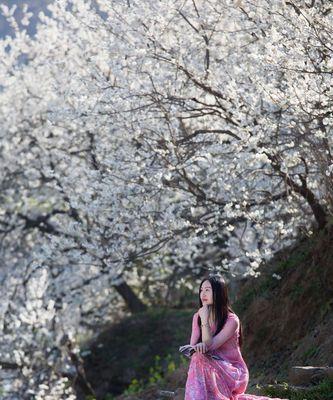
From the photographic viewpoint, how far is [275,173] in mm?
11570

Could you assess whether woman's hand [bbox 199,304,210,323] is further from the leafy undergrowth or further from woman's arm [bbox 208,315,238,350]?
the leafy undergrowth

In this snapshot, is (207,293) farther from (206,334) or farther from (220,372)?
(220,372)

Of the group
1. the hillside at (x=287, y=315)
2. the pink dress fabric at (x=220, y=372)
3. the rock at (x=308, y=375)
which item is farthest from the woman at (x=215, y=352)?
the hillside at (x=287, y=315)

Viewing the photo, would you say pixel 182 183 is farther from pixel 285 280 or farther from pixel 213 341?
pixel 213 341

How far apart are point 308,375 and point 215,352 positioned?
1.91 meters

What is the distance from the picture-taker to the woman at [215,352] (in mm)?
6941

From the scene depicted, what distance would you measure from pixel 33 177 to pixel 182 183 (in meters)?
9.44

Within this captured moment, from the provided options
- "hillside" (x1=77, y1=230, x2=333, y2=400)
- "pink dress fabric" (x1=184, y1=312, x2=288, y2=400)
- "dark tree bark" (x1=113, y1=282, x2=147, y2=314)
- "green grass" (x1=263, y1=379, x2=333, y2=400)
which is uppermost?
"dark tree bark" (x1=113, y1=282, x2=147, y2=314)

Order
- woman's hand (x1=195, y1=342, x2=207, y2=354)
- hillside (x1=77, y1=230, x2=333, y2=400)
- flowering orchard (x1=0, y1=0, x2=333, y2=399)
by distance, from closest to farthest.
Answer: woman's hand (x1=195, y1=342, x2=207, y2=354) < flowering orchard (x1=0, y1=0, x2=333, y2=399) < hillside (x1=77, y1=230, x2=333, y2=400)

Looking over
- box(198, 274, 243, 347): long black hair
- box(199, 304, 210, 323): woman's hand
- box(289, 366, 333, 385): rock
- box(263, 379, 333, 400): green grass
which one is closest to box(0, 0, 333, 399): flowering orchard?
box(289, 366, 333, 385): rock

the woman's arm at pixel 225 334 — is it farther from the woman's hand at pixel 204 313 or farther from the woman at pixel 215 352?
the woman's hand at pixel 204 313

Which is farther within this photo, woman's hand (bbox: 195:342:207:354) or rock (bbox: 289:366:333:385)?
rock (bbox: 289:366:333:385)

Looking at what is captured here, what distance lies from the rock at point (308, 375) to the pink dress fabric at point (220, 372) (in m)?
1.55

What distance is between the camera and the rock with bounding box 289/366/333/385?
841 centimetres
